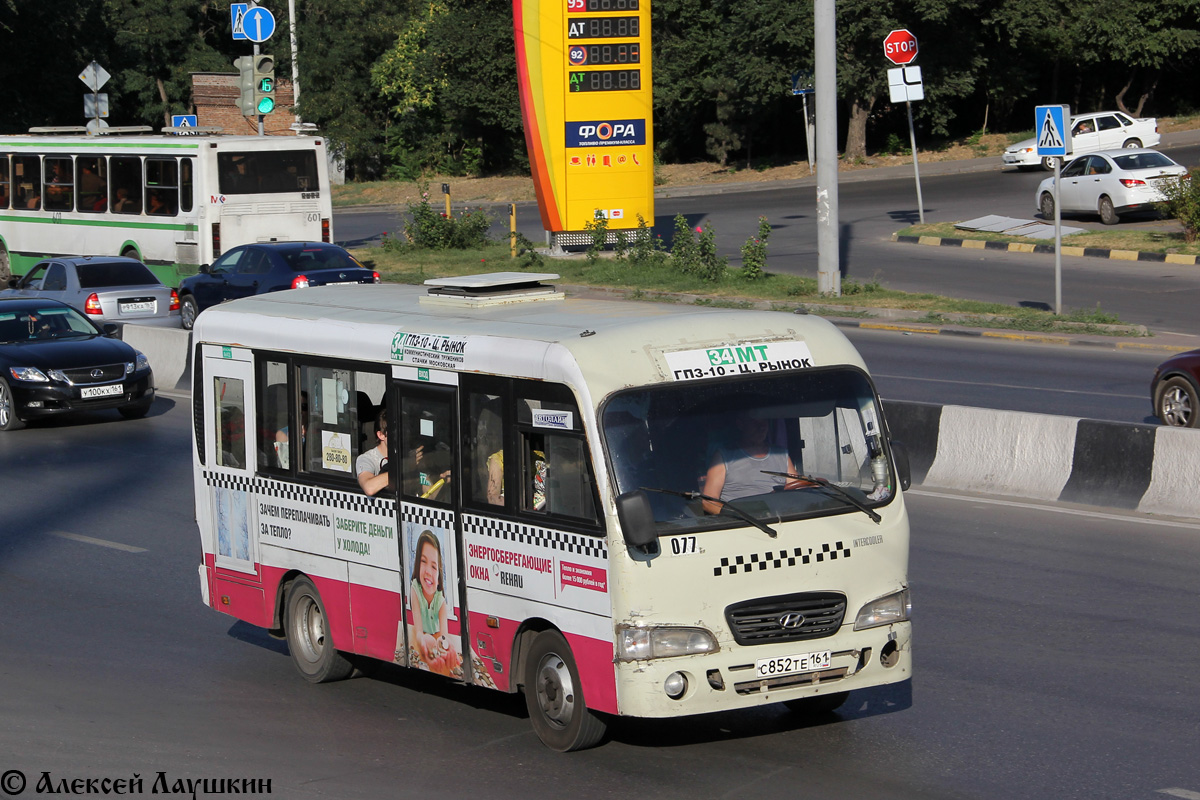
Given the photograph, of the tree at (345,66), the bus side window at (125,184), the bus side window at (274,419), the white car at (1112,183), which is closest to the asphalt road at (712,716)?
the bus side window at (274,419)

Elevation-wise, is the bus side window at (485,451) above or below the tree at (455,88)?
below

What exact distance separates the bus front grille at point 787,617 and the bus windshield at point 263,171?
24.6 meters

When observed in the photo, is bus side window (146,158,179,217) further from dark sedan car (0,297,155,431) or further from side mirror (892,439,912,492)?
side mirror (892,439,912,492)

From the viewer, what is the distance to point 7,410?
18.9m

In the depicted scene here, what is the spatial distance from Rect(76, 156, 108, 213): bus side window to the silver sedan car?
22.8 feet

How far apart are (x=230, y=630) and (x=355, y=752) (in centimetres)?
301

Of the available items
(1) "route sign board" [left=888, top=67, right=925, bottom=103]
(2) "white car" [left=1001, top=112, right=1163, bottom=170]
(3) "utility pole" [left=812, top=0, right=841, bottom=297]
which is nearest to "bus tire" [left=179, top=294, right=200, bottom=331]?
(3) "utility pole" [left=812, top=0, right=841, bottom=297]

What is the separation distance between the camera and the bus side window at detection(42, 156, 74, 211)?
3331 cm

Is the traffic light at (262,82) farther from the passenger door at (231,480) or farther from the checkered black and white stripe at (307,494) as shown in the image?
the checkered black and white stripe at (307,494)

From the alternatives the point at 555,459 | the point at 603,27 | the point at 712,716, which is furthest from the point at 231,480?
the point at 603,27

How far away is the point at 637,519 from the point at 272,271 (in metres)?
19.3

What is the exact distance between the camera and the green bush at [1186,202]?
96.0ft

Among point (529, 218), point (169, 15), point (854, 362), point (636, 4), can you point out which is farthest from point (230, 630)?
point (169, 15)

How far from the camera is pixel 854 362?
24.5 ft
